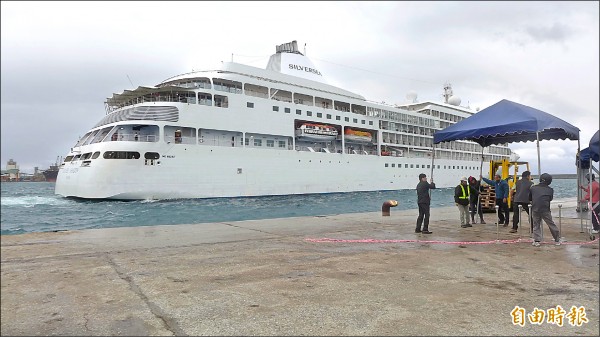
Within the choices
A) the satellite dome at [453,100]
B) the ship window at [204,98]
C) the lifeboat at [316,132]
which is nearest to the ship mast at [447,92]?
the satellite dome at [453,100]

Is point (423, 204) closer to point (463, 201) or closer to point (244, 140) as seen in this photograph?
point (463, 201)

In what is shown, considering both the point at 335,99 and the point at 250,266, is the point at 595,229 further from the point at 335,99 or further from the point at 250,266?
the point at 335,99

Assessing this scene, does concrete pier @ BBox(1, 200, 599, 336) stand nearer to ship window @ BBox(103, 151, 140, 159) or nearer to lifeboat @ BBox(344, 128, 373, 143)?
ship window @ BBox(103, 151, 140, 159)

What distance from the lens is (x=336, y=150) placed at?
38219mm

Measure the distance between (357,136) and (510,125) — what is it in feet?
105

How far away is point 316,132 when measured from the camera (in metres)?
35.4

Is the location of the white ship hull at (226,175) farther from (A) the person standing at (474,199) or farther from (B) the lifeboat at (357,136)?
(A) the person standing at (474,199)

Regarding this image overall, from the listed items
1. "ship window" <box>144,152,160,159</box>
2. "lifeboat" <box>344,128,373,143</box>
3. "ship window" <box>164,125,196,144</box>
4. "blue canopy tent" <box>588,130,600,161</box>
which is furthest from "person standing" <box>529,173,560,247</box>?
"lifeboat" <box>344,128,373,143</box>

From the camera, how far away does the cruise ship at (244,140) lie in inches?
1009

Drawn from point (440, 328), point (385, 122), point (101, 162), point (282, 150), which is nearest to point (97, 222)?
point (101, 162)

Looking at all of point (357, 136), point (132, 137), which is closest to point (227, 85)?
point (132, 137)

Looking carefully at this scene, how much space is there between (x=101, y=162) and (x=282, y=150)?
14.2 m

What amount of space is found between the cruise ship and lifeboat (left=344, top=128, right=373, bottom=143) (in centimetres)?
13

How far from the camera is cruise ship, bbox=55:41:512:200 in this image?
25.6 metres
